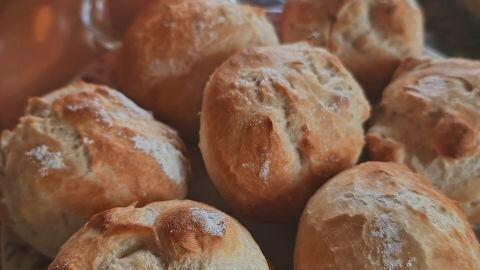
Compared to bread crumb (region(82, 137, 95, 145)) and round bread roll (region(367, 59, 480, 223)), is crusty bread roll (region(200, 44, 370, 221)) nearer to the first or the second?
round bread roll (region(367, 59, 480, 223))

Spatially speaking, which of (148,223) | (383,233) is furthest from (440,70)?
(148,223)

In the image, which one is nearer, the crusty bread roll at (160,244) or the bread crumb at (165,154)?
the crusty bread roll at (160,244)

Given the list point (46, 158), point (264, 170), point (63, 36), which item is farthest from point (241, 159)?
point (63, 36)

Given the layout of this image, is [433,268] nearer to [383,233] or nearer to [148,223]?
[383,233]

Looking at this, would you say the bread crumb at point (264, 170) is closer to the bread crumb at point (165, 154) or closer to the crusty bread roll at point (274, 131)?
the crusty bread roll at point (274, 131)

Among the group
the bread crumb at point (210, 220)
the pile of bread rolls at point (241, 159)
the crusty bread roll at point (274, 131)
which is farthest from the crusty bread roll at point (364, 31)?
the bread crumb at point (210, 220)

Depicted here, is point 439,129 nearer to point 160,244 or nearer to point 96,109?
point 160,244

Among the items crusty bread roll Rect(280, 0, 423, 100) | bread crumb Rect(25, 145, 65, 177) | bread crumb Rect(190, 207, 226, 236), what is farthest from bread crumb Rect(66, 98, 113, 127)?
crusty bread roll Rect(280, 0, 423, 100)
